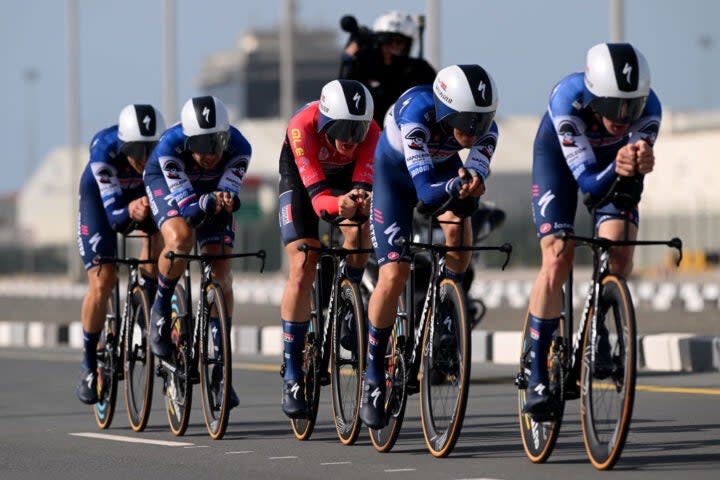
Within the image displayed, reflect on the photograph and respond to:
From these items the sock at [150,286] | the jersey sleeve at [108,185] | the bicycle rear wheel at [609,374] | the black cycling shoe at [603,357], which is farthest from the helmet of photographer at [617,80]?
the jersey sleeve at [108,185]

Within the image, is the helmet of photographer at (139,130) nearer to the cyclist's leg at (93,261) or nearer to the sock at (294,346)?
the cyclist's leg at (93,261)

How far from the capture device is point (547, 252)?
8945 mm

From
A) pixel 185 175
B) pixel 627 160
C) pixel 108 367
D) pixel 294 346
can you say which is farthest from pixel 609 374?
pixel 108 367

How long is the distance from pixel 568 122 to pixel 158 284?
345 centimetres

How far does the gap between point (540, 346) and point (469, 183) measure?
0.87 m

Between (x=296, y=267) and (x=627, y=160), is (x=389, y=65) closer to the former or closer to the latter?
(x=296, y=267)

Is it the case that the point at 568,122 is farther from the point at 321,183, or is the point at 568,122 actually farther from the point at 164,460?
the point at 164,460

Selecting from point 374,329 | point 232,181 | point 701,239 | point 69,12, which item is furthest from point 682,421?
point 701,239

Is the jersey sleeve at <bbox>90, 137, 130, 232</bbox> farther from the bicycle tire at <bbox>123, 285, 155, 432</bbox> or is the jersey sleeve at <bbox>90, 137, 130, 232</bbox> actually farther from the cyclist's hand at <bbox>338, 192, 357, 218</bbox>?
the cyclist's hand at <bbox>338, 192, 357, 218</bbox>

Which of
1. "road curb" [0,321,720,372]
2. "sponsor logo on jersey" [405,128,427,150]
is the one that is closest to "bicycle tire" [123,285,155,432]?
"sponsor logo on jersey" [405,128,427,150]

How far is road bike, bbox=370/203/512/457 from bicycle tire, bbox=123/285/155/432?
1955 millimetres

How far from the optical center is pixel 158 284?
11305mm

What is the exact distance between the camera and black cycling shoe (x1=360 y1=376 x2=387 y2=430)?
969 centimetres

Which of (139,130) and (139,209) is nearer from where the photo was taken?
(139,209)
